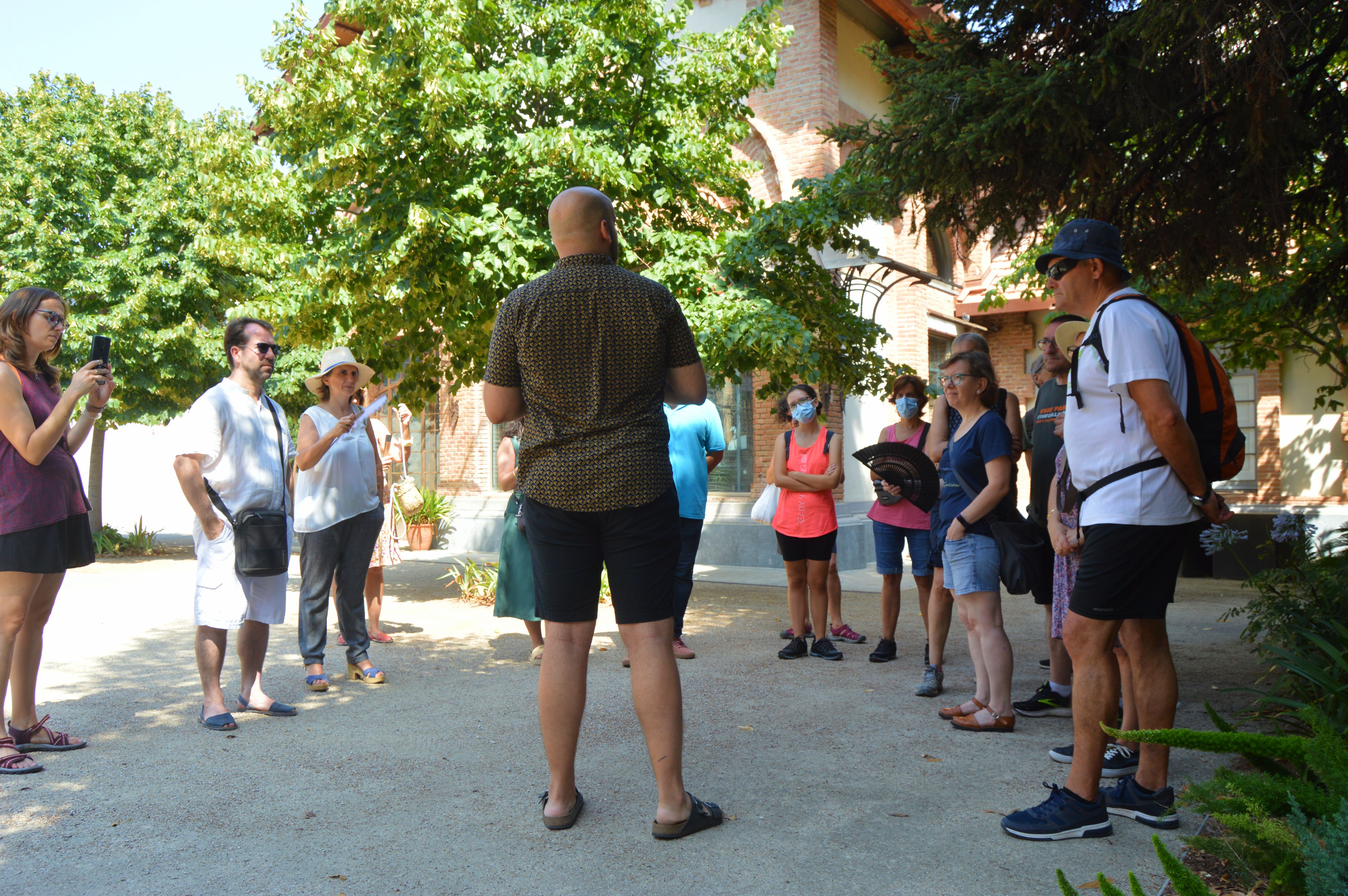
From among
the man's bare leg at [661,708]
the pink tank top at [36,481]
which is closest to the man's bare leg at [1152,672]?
the man's bare leg at [661,708]

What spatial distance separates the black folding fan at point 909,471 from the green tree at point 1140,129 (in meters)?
1.86

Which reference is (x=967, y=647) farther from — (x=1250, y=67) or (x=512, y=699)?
(x=1250, y=67)

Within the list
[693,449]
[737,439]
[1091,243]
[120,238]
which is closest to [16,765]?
[693,449]

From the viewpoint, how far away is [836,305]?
32.5ft

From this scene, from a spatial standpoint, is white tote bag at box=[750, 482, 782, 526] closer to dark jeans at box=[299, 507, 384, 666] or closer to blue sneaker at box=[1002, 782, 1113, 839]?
dark jeans at box=[299, 507, 384, 666]

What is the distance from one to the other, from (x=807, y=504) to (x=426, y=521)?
11342 mm

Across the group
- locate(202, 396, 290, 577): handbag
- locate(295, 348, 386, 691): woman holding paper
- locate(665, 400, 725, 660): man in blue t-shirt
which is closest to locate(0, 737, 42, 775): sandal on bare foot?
locate(202, 396, 290, 577): handbag

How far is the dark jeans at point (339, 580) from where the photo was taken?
5.67m

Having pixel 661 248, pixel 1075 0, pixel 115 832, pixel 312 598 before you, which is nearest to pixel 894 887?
pixel 115 832

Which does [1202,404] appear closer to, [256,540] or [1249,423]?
[256,540]

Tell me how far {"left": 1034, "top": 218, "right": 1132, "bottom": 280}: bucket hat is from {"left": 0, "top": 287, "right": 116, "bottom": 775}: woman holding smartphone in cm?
399

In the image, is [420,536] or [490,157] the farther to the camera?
[420,536]

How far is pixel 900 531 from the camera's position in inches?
252

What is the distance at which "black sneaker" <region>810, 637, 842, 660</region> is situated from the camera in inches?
259
